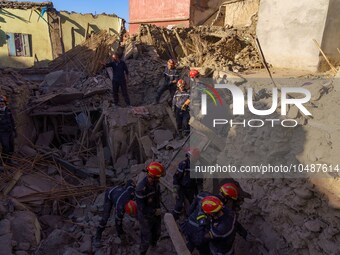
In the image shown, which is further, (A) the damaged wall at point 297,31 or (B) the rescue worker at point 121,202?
(A) the damaged wall at point 297,31

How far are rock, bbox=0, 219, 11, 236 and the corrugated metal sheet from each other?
12911 mm

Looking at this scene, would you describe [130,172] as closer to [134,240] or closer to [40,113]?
[134,240]

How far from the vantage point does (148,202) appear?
5.09 meters

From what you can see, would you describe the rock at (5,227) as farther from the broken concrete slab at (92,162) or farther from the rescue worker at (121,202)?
the broken concrete slab at (92,162)

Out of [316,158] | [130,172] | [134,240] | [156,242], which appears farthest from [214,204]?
[130,172]

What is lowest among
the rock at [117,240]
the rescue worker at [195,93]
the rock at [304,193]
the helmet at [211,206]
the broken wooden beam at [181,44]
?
the rock at [117,240]

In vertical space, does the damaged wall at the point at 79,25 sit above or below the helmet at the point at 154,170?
above

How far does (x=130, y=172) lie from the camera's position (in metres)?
8.46

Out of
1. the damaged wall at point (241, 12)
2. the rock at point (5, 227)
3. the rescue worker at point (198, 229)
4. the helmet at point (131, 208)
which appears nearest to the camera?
the rescue worker at point (198, 229)

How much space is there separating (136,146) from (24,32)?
1447 centimetres

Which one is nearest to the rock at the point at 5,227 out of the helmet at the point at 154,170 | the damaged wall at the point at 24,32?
the helmet at the point at 154,170

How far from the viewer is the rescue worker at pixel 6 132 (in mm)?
7609

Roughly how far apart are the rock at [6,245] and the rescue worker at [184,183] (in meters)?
3.02

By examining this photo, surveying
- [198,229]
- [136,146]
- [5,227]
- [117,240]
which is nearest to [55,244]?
[5,227]
